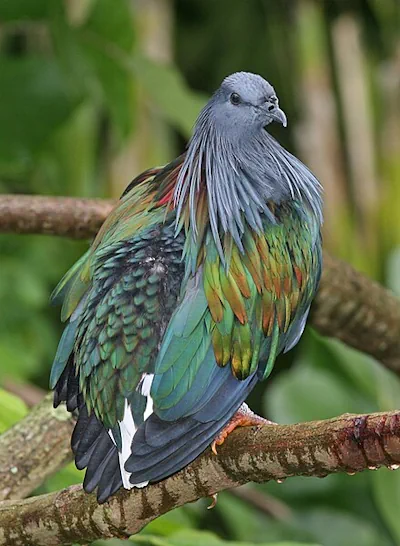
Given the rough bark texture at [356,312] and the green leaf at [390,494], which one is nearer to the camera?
the rough bark texture at [356,312]

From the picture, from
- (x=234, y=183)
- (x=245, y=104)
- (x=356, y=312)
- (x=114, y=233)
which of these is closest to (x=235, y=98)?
(x=245, y=104)

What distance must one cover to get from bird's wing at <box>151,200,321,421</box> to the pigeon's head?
0.16 metres

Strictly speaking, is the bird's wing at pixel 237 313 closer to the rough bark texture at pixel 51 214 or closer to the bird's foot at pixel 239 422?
the bird's foot at pixel 239 422

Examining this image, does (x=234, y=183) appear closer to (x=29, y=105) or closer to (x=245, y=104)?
(x=245, y=104)

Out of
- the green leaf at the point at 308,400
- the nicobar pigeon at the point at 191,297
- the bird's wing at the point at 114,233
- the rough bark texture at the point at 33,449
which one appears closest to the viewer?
the nicobar pigeon at the point at 191,297

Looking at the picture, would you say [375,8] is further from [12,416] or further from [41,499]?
[41,499]

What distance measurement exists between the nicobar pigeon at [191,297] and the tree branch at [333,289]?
1.33 feet

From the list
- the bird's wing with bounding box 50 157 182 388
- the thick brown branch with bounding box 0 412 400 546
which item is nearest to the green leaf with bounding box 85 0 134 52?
the bird's wing with bounding box 50 157 182 388

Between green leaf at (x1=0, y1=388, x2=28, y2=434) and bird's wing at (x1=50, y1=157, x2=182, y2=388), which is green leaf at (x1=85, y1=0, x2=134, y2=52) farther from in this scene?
green leaf at (x1=0, y1=388, x2=28, y2=434)

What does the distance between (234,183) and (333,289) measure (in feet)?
2.00

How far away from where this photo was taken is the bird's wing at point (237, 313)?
1427 millimetres

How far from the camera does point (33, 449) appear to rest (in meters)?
1.78

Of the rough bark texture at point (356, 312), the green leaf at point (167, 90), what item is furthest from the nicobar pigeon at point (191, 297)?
the green leaf at point (167, 90)

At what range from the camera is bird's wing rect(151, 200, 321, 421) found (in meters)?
1.43
